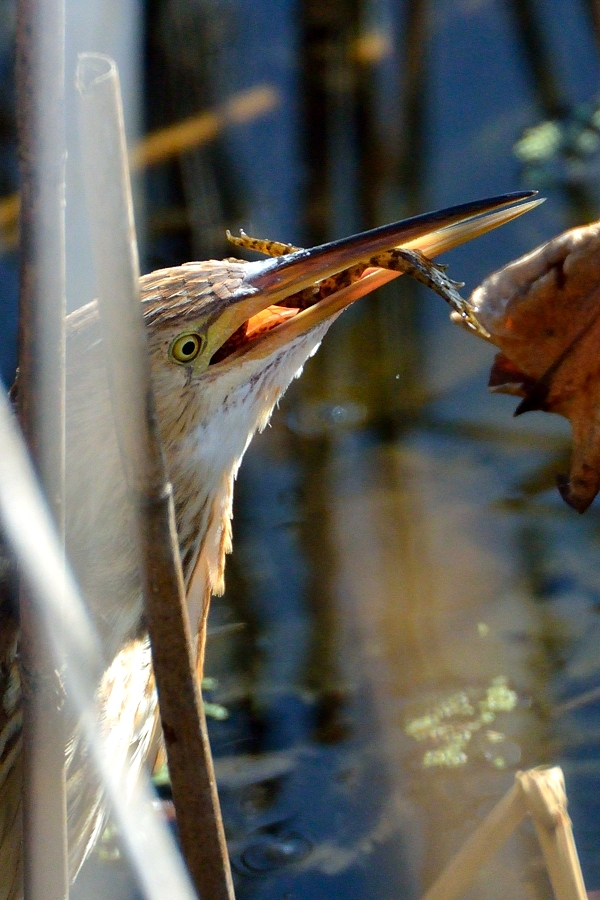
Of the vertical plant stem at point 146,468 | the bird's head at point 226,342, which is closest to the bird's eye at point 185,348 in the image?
the bird's head at point 226,342

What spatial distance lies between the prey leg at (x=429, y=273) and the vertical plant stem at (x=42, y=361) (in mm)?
597

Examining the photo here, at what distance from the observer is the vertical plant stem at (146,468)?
0.71m

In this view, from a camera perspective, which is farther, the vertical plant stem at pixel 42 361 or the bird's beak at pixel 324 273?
the bird's beak at pixel 324 273

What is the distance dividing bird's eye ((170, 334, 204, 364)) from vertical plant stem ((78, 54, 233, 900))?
2.12 feet

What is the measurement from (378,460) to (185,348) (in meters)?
1.74

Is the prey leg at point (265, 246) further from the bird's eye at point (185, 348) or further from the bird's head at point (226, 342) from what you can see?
the bird's eye at point (185, 348)

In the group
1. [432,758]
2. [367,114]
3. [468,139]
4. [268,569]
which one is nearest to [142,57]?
[367,114]

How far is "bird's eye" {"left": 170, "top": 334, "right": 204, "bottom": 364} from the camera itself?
150 centimetres

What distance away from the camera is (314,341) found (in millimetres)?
1514

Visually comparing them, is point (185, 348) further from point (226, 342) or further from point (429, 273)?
point (429, 273)

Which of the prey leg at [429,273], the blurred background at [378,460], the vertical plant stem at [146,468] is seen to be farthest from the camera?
the blurred background at [378,460]

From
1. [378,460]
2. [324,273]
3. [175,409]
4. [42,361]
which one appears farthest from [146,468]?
[378,460]

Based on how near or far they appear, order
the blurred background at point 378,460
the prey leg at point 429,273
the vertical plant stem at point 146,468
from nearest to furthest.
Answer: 1. the vertical plant stem at point 146,468
2. the prey leg at point 429,273
3. the blurred background at point 378,460

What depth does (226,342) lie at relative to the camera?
5.01ft
